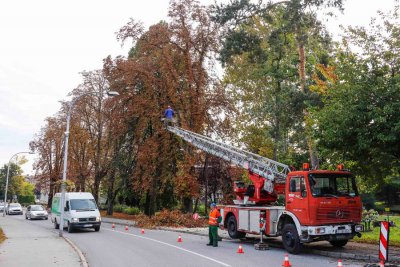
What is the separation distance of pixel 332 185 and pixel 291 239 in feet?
8.01

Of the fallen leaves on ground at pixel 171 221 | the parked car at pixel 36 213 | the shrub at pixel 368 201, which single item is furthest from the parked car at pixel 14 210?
the shrub at pixel 368 201

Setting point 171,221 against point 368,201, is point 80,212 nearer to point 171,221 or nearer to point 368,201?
point 171,221

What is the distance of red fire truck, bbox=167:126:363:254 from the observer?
13.6 meters

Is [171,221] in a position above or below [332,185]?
below

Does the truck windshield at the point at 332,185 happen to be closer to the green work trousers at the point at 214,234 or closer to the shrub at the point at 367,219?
the shrub at the point at 367,219

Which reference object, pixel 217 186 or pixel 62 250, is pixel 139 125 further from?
pixel 62 250

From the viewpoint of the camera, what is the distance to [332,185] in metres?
14.4

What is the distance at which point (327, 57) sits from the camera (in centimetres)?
2567

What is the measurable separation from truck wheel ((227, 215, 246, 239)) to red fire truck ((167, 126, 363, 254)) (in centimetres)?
42

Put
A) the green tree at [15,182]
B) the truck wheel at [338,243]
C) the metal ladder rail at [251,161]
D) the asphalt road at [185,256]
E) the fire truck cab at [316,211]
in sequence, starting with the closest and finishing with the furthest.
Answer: the asphalt road at [185,256]
the fire truck cab at [316,211]
the truck wheel at [338,243]
the metal ladder rail at [251,161]
the green tree at [15,182]

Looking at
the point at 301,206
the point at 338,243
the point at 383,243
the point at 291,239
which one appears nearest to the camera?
the point at 383,243

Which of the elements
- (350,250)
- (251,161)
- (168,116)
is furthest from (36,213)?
(350,250)

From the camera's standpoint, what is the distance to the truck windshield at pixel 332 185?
1395 cm

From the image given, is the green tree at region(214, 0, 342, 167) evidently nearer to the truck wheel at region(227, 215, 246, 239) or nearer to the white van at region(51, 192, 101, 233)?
the truck wheel at region(227, 215, 246, 239)
